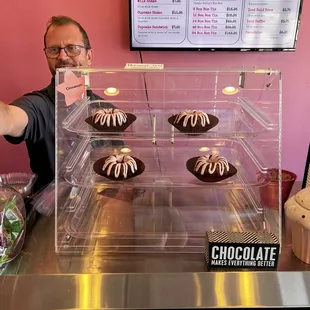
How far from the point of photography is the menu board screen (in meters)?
1.79

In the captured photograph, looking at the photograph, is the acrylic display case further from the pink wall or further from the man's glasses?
the pink wall

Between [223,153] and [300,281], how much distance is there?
1.46 ft

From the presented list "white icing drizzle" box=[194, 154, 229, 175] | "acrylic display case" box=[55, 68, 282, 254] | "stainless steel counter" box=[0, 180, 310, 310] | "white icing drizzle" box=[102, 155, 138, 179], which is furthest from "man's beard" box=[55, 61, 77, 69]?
"stainless steel counter" box=[0, 180, 310, 310]

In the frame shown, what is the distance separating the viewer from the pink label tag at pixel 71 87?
3.03 feet

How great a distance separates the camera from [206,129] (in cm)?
101

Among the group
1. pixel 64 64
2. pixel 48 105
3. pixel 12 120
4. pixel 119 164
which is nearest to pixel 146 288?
pixel 119 164

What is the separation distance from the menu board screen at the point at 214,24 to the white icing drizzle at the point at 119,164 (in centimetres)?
99

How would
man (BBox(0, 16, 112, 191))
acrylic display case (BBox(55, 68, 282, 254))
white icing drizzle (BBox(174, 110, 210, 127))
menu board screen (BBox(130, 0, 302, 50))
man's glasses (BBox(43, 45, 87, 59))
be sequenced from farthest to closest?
1. menu board screen (BBox(130, 0, 302, 50))
2. man's glasses (BBox(43, 45, 87, 59))
3. man (BBox(0, 16, 112, 191))
4. white icing drizzle (BBox(174, 110, 210, 127))
5. acrylic display case (BBox(55, 68, 282, 254))

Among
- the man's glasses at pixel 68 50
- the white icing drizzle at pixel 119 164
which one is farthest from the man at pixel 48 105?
the white icing drizzle at pixel 119 164

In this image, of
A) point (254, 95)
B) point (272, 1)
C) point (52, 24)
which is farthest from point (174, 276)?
point (272, 1)

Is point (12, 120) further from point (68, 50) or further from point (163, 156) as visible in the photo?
point (68, 50)

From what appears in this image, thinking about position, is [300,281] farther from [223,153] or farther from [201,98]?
[201,98]

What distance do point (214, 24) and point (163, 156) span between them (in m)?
0.98

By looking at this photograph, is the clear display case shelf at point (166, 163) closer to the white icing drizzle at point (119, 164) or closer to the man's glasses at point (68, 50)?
the white icing drizzle at point (119, 164)
